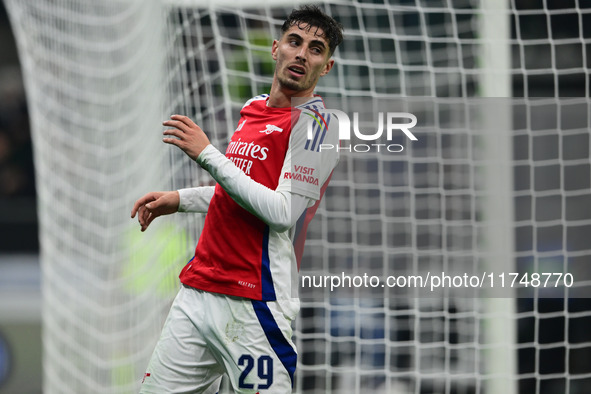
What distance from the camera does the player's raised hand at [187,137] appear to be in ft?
7.64

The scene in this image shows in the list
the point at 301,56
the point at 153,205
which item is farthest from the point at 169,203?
the point at 301,56

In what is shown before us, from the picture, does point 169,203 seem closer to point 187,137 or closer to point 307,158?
point 187,137

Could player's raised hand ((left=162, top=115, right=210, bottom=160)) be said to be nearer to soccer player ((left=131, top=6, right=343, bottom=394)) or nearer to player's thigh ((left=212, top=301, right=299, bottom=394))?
soccer player ((left=131, top=6, right=343, bottom=394))

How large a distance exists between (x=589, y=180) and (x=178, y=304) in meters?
2.65

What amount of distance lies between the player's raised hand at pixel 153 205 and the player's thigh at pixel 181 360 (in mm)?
300

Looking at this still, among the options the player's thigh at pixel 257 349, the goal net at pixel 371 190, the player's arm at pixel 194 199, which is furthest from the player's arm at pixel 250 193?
the goal net at pixel 371 190

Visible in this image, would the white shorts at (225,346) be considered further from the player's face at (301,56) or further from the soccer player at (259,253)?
the player's face at (301,56)

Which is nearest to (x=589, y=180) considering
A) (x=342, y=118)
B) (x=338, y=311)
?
(x=338, y=311)

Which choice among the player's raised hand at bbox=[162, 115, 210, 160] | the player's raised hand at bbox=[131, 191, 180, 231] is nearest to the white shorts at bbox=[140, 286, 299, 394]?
the player's raised hand at bbox=[131, 191, 180, 231]

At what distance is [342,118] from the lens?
3.07 metres

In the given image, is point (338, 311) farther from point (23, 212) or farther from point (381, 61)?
point (23, 212)

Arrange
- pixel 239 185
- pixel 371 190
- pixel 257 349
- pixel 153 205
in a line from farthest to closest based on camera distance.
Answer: pixel 371 190, pixel 153 205, pixel 257 349, pixel 239 185

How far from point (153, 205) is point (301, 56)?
677 mm

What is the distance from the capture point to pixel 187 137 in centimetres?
235
